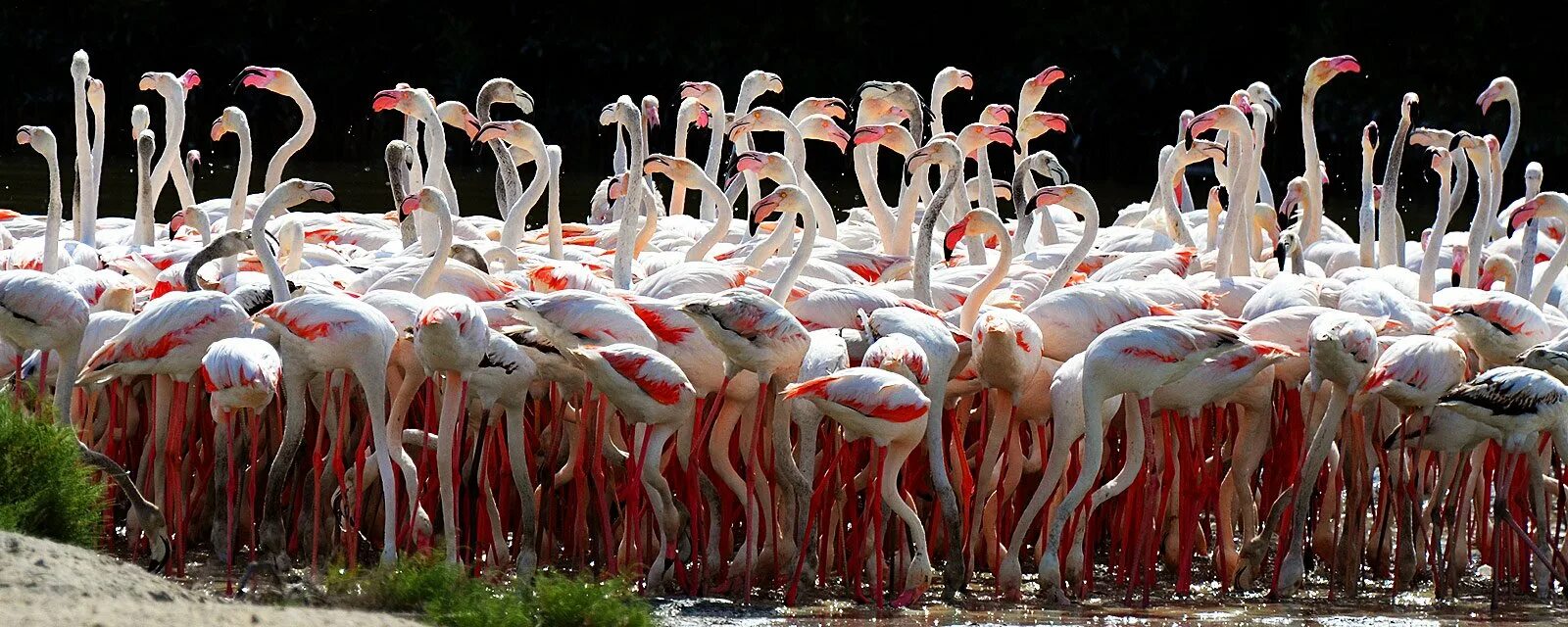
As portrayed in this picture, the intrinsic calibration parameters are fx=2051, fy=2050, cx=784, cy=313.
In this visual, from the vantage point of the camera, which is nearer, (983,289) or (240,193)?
(983,289)

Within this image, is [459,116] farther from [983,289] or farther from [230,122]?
[983,289]

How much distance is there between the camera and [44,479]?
5168mm

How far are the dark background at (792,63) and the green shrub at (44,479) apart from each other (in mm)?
12699

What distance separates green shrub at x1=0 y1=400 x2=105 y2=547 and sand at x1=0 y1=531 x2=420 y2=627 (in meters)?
0.98

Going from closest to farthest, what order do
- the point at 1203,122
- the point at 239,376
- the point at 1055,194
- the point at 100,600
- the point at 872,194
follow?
the point at 100,600 → the point at 239,376 → the point at 1055,194 → the point at 1203,122 → the point at 872,194

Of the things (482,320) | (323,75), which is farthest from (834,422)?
(323,75)

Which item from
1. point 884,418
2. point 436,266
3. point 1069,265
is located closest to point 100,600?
point 884,418

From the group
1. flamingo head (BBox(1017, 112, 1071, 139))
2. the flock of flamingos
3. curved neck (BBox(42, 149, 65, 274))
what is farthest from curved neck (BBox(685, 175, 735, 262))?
curved neck (BBox(42, 149, 65, 274))

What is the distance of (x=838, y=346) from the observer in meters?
5.63

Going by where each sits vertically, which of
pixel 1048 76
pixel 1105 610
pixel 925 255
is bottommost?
pixel 1105 610

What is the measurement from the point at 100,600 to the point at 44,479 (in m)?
1.46

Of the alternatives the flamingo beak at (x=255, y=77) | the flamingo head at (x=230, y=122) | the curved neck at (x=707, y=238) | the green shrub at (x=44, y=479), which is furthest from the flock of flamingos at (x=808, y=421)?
the flamingo head at (x=230, y=122)

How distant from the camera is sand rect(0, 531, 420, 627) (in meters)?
3.69

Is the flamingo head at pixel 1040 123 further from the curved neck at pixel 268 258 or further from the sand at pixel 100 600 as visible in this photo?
the sand at pixel 100 600
